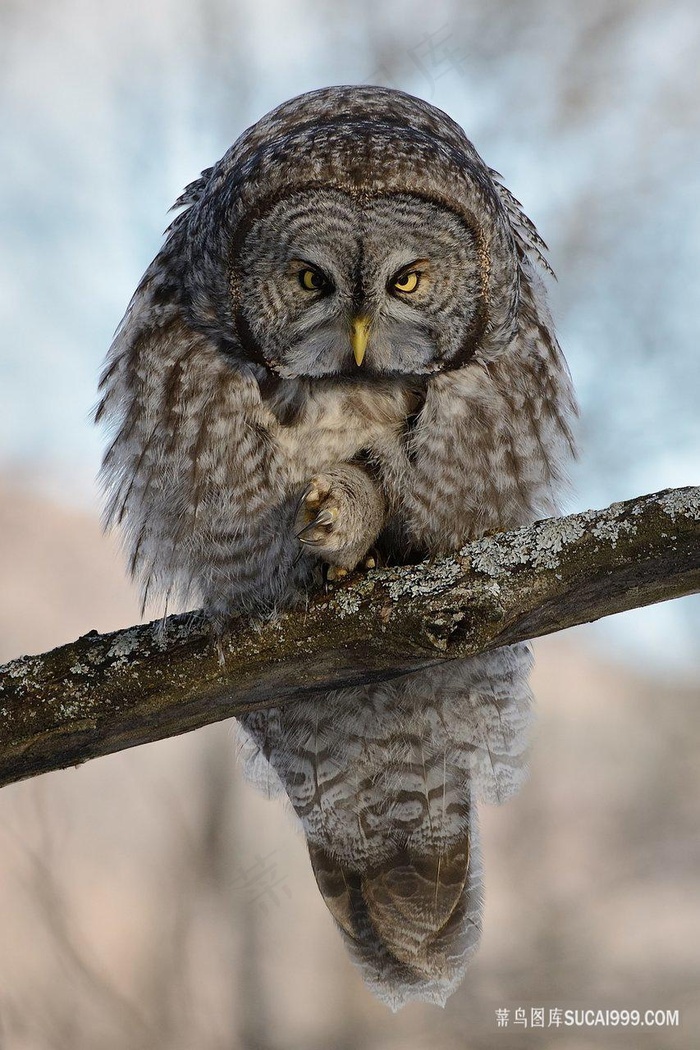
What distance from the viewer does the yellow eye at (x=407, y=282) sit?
252 centimetres

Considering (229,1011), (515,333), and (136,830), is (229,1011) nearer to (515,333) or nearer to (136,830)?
(136,830)

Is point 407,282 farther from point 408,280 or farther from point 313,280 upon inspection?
point 313,280

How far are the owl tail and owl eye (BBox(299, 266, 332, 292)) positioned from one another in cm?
193

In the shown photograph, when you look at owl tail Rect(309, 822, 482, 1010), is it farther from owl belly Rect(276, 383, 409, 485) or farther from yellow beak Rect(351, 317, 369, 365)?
yellow beak Rect(351, 317, 369, 365)

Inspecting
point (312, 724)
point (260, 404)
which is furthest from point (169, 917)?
point (260, 404)

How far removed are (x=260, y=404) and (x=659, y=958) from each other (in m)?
3.71

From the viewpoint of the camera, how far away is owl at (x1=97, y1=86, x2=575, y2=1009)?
2496mm

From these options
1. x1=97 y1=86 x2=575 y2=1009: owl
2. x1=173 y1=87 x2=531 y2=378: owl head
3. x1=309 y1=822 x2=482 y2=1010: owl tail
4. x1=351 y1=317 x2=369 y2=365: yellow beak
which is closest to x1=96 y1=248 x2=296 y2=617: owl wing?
x1=97 y1=86 x2=575 y2=1009: owl

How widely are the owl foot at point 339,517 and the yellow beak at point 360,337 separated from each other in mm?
316

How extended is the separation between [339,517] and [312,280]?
0.63 metres

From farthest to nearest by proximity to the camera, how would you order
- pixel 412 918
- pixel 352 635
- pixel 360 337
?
pixel 412 918
pixel 360 337
pixel 352 635

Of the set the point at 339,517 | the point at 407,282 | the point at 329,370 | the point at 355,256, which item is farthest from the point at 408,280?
the point at 339,517

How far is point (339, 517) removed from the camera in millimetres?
2451

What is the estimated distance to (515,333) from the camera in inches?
109
